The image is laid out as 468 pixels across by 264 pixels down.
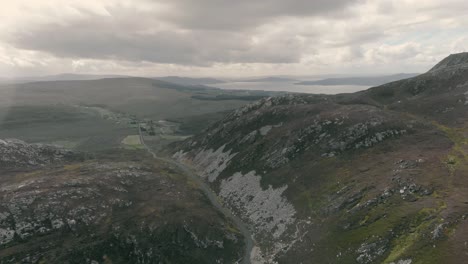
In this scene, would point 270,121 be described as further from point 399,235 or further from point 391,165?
point 399,235

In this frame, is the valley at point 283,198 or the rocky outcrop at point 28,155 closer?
the valley at point 283,198

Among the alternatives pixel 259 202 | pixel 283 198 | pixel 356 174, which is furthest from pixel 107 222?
pixel 356 174

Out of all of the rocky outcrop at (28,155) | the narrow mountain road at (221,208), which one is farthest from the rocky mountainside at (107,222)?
the rocky outcrop at (28,155)

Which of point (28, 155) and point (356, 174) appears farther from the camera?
point (28, 155)

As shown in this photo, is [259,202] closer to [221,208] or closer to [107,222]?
[221,208]

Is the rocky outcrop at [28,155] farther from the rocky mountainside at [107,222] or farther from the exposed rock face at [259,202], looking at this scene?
the exposed rock face at [259,202]

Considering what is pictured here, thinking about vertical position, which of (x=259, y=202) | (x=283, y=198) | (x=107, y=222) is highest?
(x=283, y=198)

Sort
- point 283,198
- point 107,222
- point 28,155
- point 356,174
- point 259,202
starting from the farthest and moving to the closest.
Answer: point 28,155
point 259,202
point 283,198
point 356,174
point 107,222
